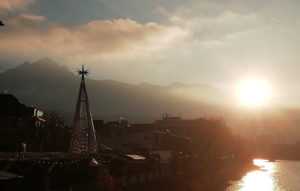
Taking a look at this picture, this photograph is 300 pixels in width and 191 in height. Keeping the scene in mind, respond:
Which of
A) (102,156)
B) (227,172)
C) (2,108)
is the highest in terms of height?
(2,108)

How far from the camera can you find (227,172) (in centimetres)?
13850

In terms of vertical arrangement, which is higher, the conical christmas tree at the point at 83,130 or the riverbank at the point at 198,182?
the conical christmas tree at the point at 83,130

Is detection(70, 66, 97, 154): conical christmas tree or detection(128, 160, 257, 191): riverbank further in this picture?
detection(128, 160, 257, 191): riverbank

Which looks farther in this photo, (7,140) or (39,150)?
(39,150)

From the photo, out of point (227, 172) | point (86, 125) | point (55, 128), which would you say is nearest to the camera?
point (86, 125)

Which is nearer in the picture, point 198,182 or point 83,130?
point 83,130

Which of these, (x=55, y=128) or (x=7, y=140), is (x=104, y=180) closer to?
(x=7, y=140)

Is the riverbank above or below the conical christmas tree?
below

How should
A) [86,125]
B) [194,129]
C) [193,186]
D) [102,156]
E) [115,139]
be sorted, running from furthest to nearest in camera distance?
1. [194,129]
2. [115,139]
3. [193,186]
4. [86,125]
5. [102,156]

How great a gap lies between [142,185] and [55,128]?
3048 cm

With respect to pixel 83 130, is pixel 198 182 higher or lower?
lower

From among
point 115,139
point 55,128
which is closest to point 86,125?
point 55,128

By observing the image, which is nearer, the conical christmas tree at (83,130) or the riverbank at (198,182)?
the conical christmas tree at (83,130)

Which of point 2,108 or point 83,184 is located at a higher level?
point 2,108
